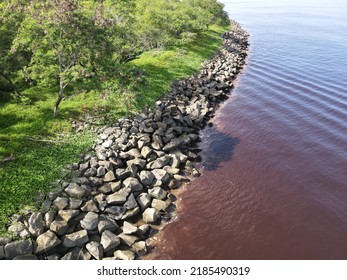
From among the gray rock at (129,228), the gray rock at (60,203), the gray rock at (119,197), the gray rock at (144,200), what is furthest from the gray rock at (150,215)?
the gray rock at (60,203)

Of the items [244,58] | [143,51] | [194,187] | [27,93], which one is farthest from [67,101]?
[244,58]

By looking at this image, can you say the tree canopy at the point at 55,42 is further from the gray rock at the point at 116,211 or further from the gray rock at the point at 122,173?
the gray rock at the point at 116,211

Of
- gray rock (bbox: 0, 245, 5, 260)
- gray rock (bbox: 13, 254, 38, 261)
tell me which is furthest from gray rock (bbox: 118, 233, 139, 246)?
gray rock (bbox: 0, 245, 5, 260)

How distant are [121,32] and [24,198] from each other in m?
23.4

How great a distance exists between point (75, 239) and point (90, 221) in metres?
1.35

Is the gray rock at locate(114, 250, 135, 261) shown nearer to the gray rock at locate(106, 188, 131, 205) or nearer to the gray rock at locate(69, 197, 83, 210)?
the gray rock at locate(106, 188, 131, 205)

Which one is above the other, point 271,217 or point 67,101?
point 67,101

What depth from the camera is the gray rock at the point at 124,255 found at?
586 inches

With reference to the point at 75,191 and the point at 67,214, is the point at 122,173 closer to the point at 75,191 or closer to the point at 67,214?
the point at 75,191

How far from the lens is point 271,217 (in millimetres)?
18312

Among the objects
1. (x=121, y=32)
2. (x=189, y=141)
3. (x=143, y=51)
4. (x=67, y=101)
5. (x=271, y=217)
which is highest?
(x=121, y=32)

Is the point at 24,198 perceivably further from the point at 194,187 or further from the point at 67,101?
the point at 67,101

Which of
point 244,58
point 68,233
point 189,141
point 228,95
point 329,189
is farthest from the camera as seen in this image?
point 244,58

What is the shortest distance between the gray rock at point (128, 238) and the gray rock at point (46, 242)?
11.0 feet
